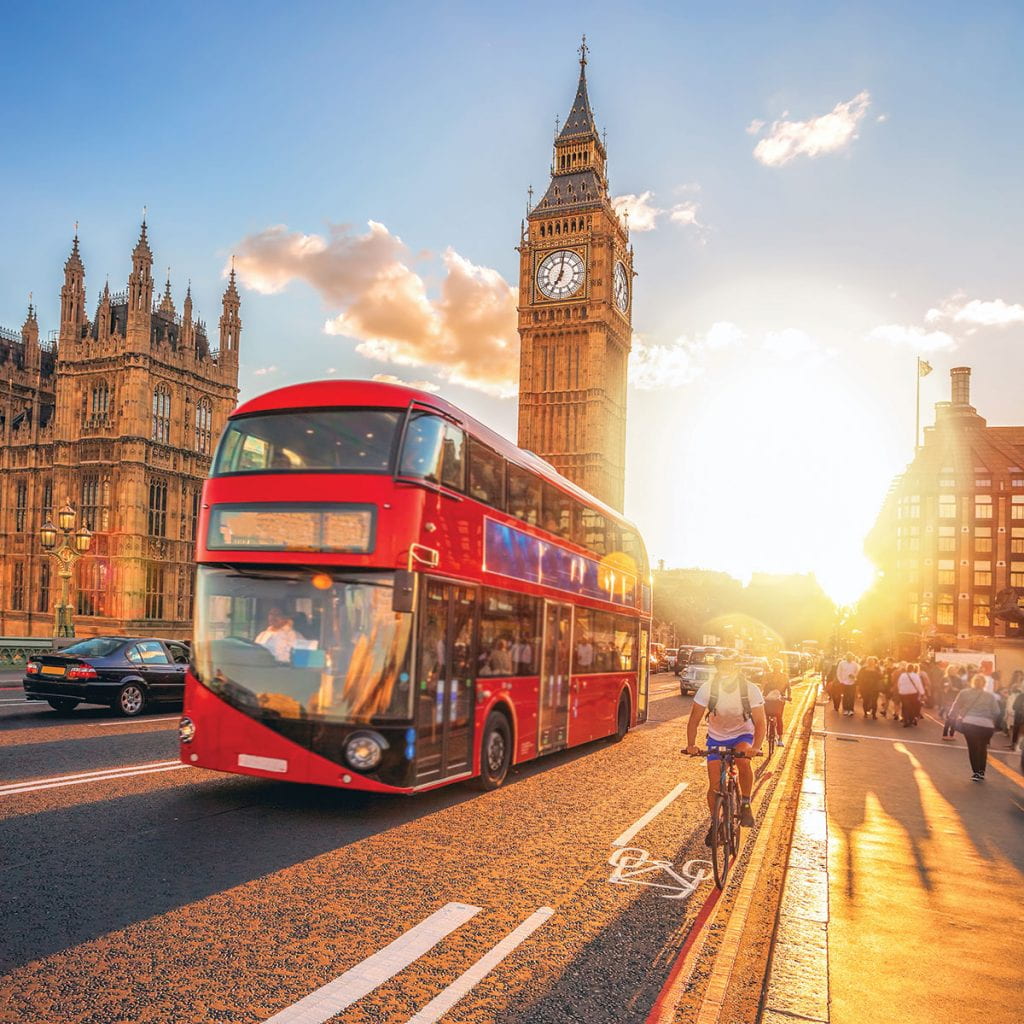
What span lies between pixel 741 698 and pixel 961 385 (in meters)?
Result: 83.4

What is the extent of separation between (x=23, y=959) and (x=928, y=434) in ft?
294

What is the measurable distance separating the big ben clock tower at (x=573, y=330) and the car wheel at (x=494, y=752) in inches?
2985

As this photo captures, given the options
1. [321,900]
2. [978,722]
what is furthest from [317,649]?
[978,722]

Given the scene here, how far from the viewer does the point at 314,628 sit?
8.59 metres

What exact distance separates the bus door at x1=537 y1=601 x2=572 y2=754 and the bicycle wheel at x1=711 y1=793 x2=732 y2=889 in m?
4.77

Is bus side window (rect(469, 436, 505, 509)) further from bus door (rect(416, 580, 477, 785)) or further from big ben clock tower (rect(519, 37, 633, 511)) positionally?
big ben clock tower (rect(519, 37, 633, 511))

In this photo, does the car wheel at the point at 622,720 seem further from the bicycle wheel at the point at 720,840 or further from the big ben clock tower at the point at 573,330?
the big ben clock tower at the point at 573,330

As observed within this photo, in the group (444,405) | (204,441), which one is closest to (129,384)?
(204,441)

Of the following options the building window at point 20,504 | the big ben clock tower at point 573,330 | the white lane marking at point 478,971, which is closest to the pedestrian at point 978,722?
the white lane marking at point 478,971

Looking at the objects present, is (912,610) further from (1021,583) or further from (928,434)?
(928,434)

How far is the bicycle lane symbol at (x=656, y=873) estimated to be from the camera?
7273 mm

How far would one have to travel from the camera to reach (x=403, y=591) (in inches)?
328

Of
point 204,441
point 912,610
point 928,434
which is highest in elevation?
point 928,434

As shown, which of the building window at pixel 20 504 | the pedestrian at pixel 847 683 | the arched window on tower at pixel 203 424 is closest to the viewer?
the pedestrian at pixel 847 683
